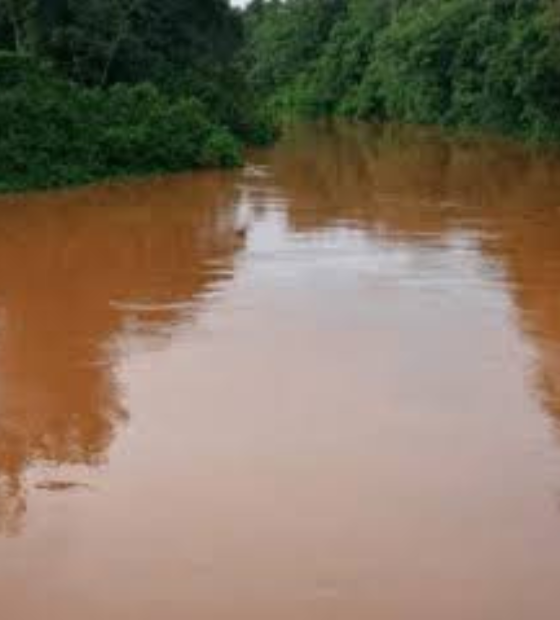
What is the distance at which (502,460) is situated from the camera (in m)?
9.36

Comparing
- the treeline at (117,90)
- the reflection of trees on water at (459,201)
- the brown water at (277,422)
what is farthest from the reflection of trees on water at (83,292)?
the reflection of trees on water at (459,201)

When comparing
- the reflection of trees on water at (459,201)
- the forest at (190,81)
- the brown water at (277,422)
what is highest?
the forest at (190,81)

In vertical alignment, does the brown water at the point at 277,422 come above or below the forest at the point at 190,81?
below

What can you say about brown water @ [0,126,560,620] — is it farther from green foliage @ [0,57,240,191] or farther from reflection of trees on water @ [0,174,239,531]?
green foliage @ [0,57,240,191]

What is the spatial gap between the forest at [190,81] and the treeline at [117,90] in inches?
1.2

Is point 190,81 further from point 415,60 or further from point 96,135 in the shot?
point 415,60

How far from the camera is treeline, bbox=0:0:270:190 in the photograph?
24.1 meters

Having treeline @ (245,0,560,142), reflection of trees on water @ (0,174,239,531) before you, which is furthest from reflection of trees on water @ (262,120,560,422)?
treeline @ (245,0,560,142)

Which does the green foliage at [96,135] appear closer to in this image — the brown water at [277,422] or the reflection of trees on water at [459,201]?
the reflection of trees on water at [459,201]

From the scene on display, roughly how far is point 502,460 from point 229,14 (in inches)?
967

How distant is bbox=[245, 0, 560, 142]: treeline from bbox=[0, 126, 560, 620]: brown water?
19.2 m

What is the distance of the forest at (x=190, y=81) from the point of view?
24.7 m

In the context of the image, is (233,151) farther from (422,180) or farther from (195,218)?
(195,218)

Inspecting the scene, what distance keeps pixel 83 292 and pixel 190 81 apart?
17.4 m
